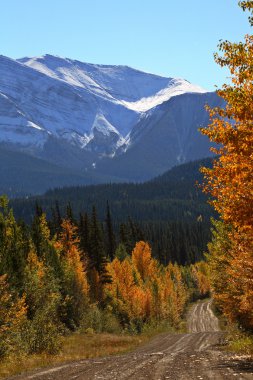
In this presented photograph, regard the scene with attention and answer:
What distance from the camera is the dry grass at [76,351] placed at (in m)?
28.8

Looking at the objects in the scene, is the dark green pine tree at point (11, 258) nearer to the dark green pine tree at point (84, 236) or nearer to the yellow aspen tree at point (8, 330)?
the yellow aspen tree at point (8, 330)

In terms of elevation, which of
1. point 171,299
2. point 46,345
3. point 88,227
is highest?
point 88,227

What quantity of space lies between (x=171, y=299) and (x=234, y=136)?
81.1m

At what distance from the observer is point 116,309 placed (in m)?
82.4

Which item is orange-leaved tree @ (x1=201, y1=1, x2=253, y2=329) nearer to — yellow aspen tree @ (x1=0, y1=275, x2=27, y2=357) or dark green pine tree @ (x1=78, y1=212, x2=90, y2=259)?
yellow aspen tree @ (x1=0, y1=275, x2=27, y2=357)

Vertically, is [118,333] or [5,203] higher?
[5,203]

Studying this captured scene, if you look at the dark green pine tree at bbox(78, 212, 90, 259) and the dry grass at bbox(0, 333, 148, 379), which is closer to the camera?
the dry grass at bbox(0, 333, 148, 379)

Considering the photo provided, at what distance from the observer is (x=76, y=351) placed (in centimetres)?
4609

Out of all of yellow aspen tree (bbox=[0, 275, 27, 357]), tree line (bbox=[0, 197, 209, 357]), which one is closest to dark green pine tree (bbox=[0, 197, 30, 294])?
tree line (bbox=[0, 197, 209, 357])

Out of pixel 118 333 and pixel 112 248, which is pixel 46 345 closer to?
pixel 118 333

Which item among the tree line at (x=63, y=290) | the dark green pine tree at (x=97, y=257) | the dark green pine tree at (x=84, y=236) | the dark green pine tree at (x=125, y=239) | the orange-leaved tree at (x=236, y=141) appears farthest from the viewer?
the dark green pine tree at (x=125, y=239)

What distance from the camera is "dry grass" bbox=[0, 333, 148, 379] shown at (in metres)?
28.8

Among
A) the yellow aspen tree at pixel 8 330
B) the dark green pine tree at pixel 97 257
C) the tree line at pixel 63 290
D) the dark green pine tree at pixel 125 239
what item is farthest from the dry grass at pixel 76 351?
the dark green pine tree at pixel 125 239

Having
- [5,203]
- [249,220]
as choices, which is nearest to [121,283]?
[5,203]
